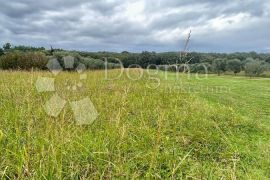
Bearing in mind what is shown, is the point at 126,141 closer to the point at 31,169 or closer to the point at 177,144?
the point at 177,144

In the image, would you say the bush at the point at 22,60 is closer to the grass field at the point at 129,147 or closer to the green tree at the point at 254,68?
the grass field at the point at 129,147

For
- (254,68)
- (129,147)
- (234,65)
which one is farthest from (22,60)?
(234,65)

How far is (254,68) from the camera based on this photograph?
86.9 metres

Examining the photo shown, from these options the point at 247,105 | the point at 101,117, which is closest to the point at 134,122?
the point at 101,117

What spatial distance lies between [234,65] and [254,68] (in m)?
8.65

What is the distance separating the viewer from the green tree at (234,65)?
92500mm

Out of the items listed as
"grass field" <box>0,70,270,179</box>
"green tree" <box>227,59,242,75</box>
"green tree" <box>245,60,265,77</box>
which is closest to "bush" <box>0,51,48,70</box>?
"grass field" <box>0,70,270,179</box>

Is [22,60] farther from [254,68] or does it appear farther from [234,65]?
[234,65]

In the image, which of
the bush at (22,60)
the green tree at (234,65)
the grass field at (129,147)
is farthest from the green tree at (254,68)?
the grass field at (129,147)

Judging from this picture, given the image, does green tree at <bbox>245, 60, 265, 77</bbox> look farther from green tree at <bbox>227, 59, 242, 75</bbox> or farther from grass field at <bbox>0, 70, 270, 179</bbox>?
grass field at <bbox>0, 70, 270, 179</bbox>

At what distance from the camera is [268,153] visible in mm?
4754

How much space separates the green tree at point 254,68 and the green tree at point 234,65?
454 centimetres

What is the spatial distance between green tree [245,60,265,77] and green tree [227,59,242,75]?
14.9ft

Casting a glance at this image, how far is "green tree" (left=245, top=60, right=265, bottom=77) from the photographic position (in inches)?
3398
